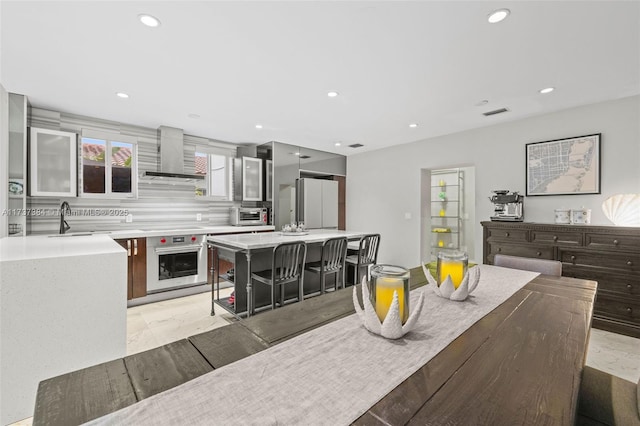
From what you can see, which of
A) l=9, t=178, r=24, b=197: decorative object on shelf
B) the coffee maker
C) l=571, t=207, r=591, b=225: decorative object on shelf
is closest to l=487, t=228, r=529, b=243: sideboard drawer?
the coffee maker

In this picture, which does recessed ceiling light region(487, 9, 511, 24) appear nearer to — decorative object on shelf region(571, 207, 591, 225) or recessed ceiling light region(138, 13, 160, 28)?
recessed ceiling light region(138, 13, 160, 28)

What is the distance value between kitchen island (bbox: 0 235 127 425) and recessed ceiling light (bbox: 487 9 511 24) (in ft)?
9.61

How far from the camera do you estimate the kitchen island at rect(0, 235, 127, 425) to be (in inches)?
64.6

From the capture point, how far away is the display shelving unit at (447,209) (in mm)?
5695

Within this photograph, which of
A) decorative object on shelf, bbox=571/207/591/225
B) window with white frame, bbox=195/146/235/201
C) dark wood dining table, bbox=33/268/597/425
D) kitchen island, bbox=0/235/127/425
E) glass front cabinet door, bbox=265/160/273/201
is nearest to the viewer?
dark wood dining table, bbox=33/268/597/425

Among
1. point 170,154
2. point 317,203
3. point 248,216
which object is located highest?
point 170,154

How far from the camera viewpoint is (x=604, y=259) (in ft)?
9.53

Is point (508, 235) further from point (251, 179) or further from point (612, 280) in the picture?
point (251, 179)

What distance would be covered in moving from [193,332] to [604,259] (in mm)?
4282

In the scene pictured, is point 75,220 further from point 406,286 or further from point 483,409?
point 483,409

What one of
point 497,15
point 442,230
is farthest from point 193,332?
point 442,230

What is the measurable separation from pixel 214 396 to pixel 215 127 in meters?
4.26

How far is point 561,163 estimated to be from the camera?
3465 millimetres

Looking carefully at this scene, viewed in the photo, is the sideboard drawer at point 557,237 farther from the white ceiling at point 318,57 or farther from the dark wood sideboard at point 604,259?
the white ceiling at point 318,57
